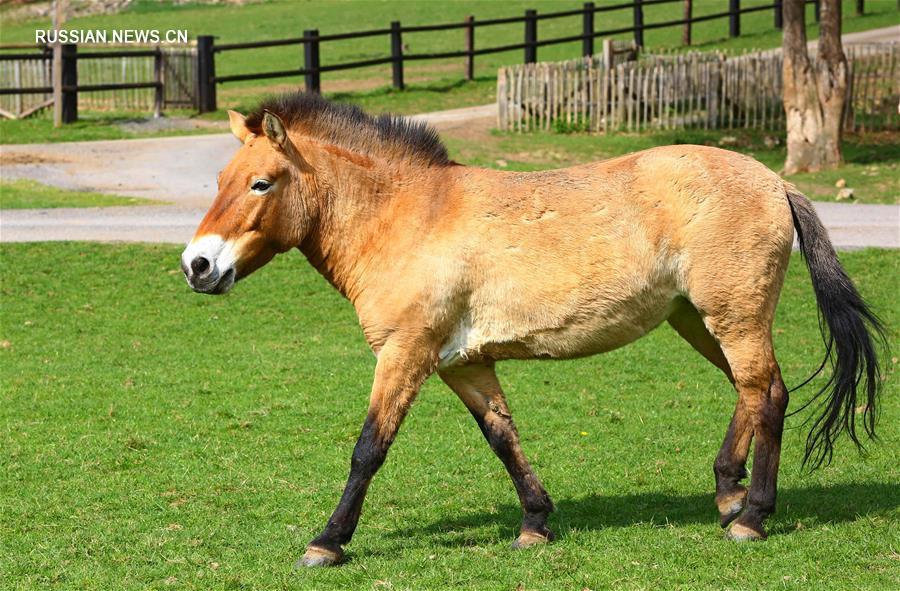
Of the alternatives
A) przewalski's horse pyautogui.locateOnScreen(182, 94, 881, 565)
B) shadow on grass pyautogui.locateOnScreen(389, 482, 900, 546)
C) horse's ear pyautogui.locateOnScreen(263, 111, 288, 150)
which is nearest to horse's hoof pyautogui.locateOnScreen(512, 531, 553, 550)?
przewalski's horse pyautogui.locateOnScreen(182, 94, 881, 565)

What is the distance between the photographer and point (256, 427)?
30.1 feet

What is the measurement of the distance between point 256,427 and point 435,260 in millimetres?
3311

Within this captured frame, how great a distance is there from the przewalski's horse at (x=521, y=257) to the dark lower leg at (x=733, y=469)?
0.03 meters

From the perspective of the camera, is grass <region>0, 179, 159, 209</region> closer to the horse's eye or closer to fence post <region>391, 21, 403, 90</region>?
fence post <region>391, 21, 403, 90</region>

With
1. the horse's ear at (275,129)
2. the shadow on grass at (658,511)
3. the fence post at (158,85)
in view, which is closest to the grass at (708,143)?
the fence post at (158,85)

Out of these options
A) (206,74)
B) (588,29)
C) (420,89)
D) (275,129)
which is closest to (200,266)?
(275,129)

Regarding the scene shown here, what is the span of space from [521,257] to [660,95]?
19.2m

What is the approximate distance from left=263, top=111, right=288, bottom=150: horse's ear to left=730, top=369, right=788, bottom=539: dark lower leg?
2.86m

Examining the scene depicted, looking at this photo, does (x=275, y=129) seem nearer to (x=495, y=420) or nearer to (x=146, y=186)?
(x=495, y=420)

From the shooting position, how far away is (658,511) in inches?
279

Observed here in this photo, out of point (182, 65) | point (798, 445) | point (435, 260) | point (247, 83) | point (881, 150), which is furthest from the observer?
point (247, 83)

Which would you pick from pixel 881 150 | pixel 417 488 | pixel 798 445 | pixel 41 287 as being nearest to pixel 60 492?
pixel 417 488

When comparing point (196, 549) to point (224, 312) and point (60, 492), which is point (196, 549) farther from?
point (224, 312)

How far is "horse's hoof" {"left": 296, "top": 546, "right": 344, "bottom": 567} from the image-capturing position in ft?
20.4
